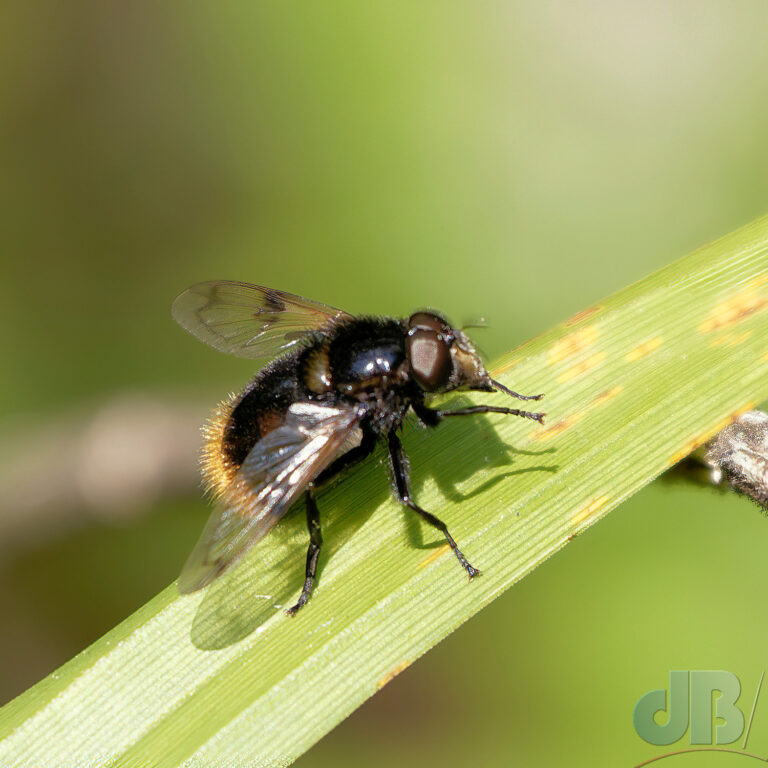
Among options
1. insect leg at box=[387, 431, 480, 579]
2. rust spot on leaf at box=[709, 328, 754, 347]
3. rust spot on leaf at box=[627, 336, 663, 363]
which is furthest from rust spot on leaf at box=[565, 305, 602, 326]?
insect leg at box=[387, 431, 480, 579]

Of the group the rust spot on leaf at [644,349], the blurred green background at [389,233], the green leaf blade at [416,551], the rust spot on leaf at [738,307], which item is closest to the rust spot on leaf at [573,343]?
the green leaf blade at [416,551]

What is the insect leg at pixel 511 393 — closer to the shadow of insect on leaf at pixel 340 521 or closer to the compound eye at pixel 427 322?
the shadow of insect on leaf at pixel 340 521

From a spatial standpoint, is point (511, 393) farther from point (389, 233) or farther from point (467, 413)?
point (389, 233)

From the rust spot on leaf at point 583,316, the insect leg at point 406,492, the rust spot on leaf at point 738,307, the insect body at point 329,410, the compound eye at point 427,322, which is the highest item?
the rust spot on leaf at point 738,307

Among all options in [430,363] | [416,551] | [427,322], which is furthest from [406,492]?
[427,322]

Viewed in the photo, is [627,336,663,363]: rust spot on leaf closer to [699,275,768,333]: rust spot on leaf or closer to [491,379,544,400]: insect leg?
[699,275,768,333]: rust spot on leaf
